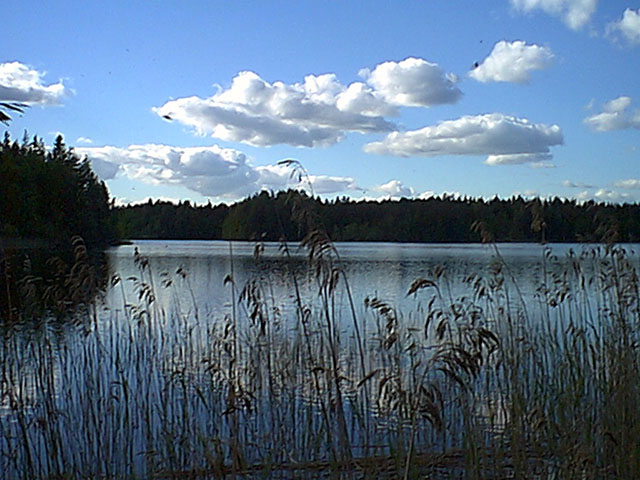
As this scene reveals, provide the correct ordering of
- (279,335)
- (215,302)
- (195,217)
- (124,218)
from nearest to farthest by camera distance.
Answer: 1. (279,335)
2. (215,302)
3. (195,217)
4. (124,218)

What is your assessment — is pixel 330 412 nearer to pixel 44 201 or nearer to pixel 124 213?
pixel 44 201

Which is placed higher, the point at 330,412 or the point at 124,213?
the point at 124,213

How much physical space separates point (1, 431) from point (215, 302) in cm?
1071

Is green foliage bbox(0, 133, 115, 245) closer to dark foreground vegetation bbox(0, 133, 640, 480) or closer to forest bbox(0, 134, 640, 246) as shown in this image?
forest bbox(0, 134, 640, 246)

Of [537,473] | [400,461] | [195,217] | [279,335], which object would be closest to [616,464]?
[537,473]

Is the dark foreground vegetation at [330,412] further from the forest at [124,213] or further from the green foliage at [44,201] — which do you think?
the green foliage at [44,201]

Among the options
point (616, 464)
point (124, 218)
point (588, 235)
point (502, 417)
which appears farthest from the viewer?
point (124, 218)

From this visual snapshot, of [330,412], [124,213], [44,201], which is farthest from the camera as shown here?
[124,213]

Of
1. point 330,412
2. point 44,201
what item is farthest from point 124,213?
point 330,412

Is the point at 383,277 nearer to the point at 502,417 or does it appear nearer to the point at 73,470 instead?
the point at 502,417

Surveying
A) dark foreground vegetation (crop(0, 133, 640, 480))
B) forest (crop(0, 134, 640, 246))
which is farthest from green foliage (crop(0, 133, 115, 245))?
dark foreground vegetation (crop(0, 133, 640, 480))

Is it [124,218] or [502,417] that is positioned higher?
[124,218]

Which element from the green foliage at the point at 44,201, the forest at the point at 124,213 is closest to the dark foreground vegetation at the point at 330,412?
the forest at the point at 124,213

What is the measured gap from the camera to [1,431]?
6230 mm
